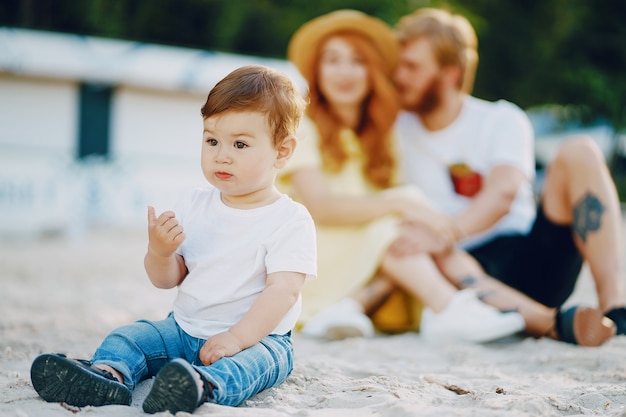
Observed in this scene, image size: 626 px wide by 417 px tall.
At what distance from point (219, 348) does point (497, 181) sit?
1.89 m

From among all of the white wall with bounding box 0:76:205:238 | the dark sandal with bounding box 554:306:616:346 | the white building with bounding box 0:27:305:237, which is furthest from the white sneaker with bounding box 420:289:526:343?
the white building with bounding box 0:27:305:237

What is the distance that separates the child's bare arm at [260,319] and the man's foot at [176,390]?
169 mm

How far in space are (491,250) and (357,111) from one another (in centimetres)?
92

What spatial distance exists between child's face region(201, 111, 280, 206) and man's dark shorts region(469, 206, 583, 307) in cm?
172

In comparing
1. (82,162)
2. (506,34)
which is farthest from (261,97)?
(506,34)

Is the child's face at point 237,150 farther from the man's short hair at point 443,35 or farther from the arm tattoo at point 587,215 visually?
the man's short hair at point 443,35

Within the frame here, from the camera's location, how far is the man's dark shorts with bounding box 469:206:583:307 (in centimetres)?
319

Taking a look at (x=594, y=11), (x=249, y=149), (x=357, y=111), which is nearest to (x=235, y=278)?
(x=249, y=149)

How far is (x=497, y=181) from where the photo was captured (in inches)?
130

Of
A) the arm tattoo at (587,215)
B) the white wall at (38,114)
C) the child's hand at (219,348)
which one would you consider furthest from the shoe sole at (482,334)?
the white wall at (38,114)

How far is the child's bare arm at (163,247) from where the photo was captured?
6.08 ft

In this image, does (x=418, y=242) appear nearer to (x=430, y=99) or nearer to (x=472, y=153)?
(x=472, y=153)

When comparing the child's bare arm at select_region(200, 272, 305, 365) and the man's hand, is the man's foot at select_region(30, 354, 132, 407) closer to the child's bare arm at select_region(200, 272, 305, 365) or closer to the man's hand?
the child's bare arm at select_region(200, 272, 305, 365)

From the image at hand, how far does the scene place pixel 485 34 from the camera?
48.8 feet
